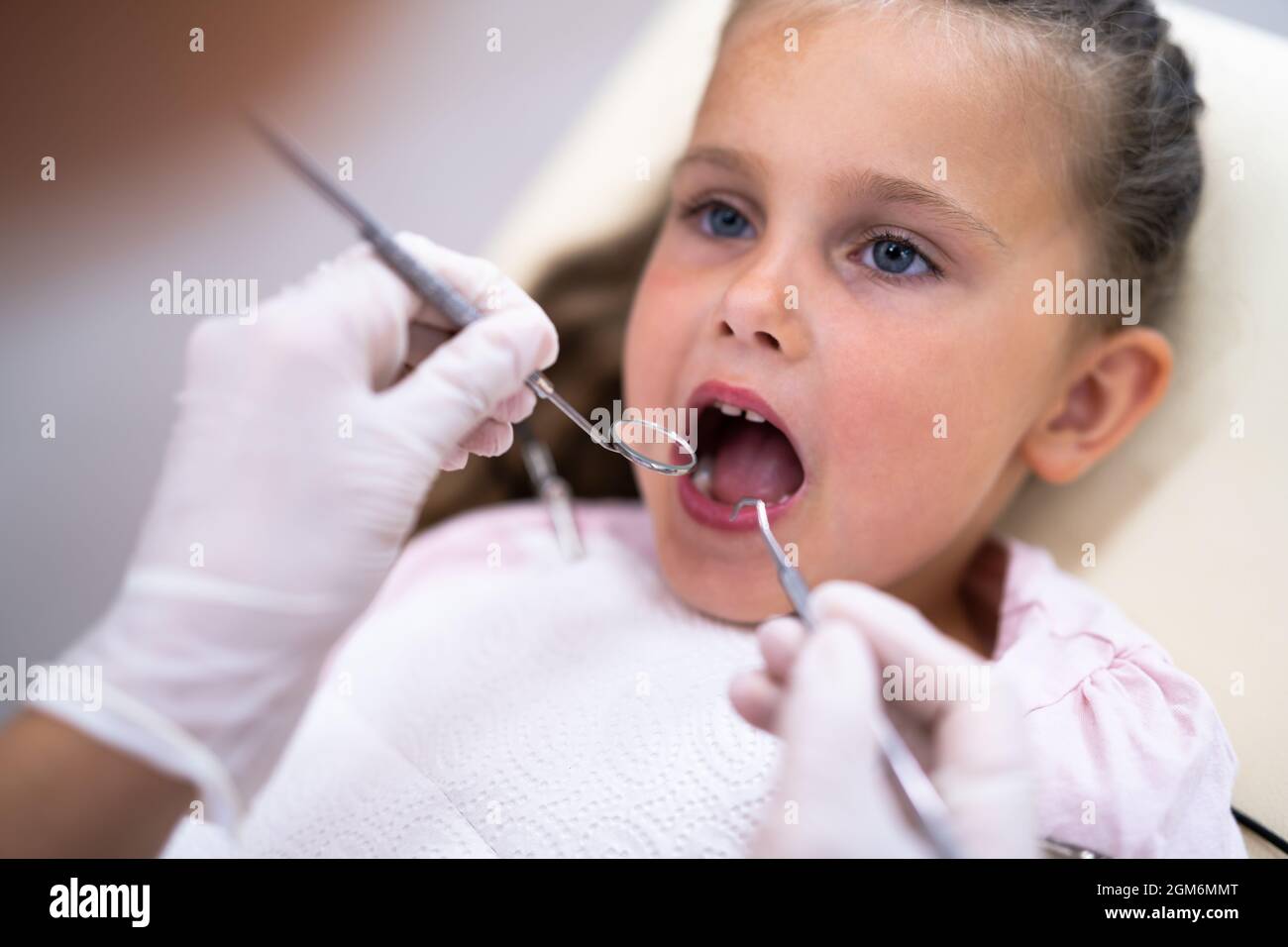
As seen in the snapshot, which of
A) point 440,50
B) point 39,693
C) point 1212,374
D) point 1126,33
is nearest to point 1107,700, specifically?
point 1212,374

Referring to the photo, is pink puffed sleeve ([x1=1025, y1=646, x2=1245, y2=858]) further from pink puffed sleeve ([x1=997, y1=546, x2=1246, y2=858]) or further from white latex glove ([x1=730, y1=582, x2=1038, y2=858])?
white latex glove ([x1=730, y1=582, x2=1038, y2=858])

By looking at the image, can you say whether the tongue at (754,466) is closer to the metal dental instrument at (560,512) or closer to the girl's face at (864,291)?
the girl's face at (864,291)

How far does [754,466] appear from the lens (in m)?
1.02

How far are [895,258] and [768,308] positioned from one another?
14 cm

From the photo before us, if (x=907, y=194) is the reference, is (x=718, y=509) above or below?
below

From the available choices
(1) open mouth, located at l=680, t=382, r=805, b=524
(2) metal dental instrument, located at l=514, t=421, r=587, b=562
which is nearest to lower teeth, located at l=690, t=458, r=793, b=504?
(1) open mouth, located at l=680, t=382, r=805, b=524

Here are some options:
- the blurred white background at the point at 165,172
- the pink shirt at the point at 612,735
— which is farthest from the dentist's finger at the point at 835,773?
the blurred white background at the point at 165,172

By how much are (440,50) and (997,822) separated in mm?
1779

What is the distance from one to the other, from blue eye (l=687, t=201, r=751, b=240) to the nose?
12 cm

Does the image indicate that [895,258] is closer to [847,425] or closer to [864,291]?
[864,291]

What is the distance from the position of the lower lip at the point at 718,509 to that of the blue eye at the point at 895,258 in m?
0.20

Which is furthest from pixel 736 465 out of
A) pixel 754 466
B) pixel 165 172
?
pixel 165 172

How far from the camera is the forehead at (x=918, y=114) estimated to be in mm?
891

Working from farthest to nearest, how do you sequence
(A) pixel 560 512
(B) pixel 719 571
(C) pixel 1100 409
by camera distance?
(A) pixel 560 512 < (C) pixel 1100 409 < (B) pixel 719 571
